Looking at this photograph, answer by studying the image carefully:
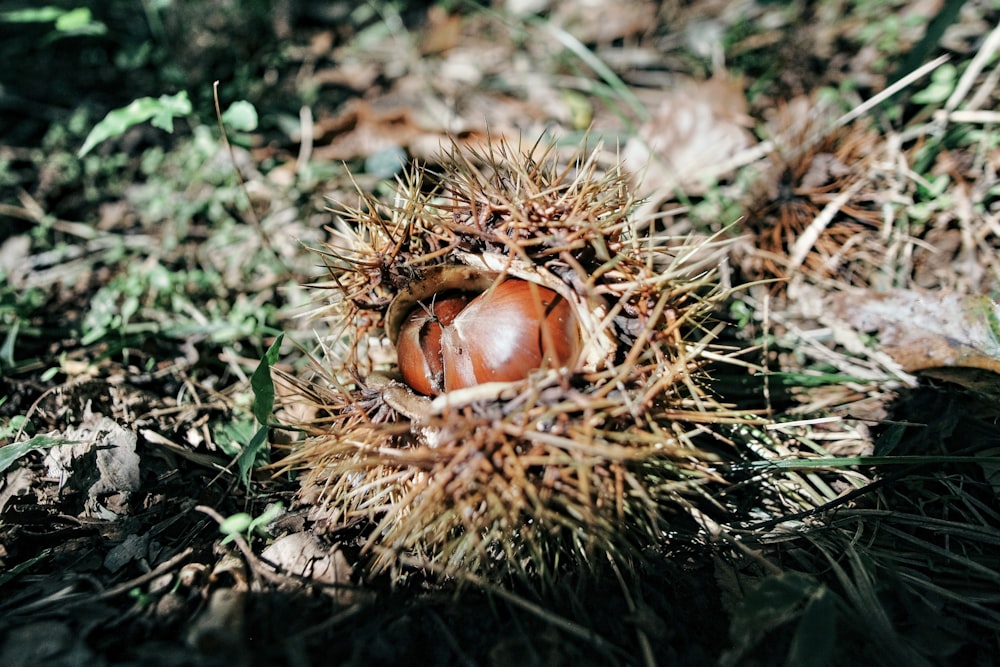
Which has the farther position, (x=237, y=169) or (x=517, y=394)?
(x=237, y=169)

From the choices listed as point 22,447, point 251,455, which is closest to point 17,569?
point 22,447

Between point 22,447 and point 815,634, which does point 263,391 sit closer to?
point 22,447

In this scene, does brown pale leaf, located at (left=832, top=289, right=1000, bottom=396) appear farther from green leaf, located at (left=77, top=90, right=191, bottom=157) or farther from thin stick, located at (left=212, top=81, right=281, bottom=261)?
green leaf, located at (left=77, top=90, right=191, bottom=157)

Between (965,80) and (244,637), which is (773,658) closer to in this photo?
(244,637)

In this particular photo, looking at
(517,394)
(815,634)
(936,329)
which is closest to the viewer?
(815,634)

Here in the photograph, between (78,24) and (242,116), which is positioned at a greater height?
(78,24)

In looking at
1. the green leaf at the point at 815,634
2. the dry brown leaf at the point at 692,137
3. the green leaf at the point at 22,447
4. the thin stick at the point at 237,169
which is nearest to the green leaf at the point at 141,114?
the thin stick at the point at 237,169

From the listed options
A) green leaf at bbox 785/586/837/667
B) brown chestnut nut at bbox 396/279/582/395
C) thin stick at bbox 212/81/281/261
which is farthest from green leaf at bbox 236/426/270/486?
green leaf at bbox 785/586/837/667
